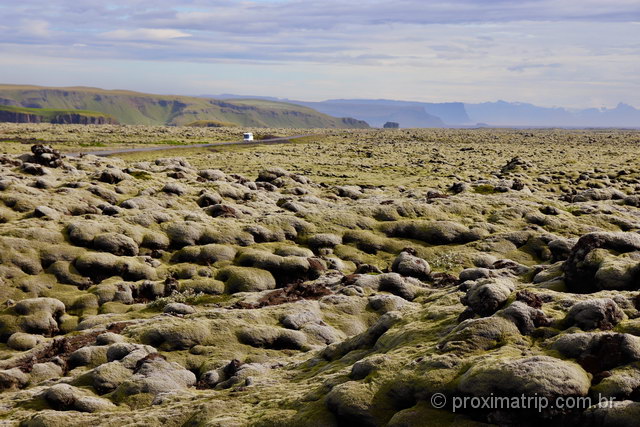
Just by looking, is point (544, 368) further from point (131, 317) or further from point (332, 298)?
point (131, 317)

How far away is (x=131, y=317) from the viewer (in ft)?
112

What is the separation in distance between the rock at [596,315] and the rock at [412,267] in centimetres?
2160

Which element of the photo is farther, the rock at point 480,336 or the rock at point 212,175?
the rock at point 212,175

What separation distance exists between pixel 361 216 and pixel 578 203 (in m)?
29.9

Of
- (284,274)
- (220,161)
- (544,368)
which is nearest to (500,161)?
(220,161)

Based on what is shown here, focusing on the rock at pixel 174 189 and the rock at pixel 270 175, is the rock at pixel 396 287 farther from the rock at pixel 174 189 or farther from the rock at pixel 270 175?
the rock at pixel 270 175

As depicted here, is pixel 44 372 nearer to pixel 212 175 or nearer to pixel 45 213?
pixel 45 213

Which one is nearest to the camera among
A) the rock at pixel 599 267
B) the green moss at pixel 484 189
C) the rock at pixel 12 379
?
the rock at pixel 599 267

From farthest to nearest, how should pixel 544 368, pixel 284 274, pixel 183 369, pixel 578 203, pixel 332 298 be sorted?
pixel 578 203 → pixel 284 274 → pixel 332 298 → pixel 183 369 → pixel 544 368

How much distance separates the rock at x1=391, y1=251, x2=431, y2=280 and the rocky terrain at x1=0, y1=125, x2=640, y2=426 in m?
0.18

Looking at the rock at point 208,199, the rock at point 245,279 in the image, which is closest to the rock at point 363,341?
the rock at point 245,279

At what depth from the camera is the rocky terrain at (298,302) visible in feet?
55.8

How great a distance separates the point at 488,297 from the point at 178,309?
20058 millimetres

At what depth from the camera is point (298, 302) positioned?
108ft
